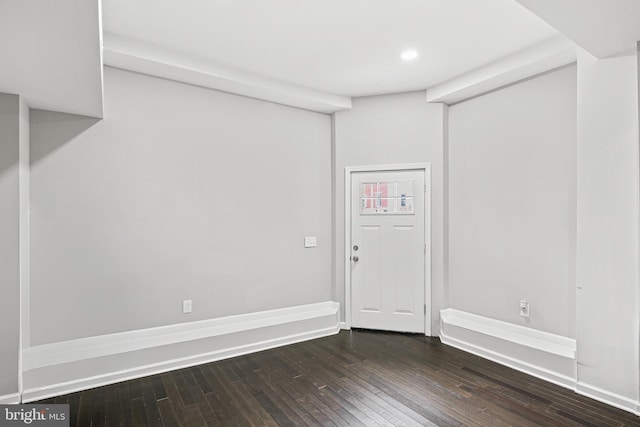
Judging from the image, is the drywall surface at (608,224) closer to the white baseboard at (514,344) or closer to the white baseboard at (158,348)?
the white baseboard at (514,344)

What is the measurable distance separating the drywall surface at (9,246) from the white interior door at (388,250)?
3217mm

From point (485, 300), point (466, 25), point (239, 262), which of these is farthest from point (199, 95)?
point (485, 300)

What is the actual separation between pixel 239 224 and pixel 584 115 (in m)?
3.31

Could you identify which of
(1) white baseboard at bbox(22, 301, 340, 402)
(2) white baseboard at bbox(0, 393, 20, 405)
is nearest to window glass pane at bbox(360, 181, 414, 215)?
(1) white baseboard at bbox(22, 301, 340, 402)

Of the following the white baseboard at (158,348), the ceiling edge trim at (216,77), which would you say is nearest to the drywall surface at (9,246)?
the white baseboard at (158,348)

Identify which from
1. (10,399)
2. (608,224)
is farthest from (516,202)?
(10,399)

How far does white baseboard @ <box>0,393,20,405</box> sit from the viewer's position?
8.37ft

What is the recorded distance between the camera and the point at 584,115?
2.79 m

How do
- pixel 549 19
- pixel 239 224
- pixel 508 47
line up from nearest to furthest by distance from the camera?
1. pixel 549 19
2. pixel 508 47
3. pixel 239 224

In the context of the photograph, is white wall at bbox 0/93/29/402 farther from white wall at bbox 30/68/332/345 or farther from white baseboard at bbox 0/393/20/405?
white wall at bbox 30/68/332/345

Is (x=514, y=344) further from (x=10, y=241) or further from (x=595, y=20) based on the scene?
(x=10, y=241)

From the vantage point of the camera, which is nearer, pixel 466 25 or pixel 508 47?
pixel 466 25

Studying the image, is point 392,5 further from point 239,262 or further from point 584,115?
point 239,262

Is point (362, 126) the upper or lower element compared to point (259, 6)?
lower
